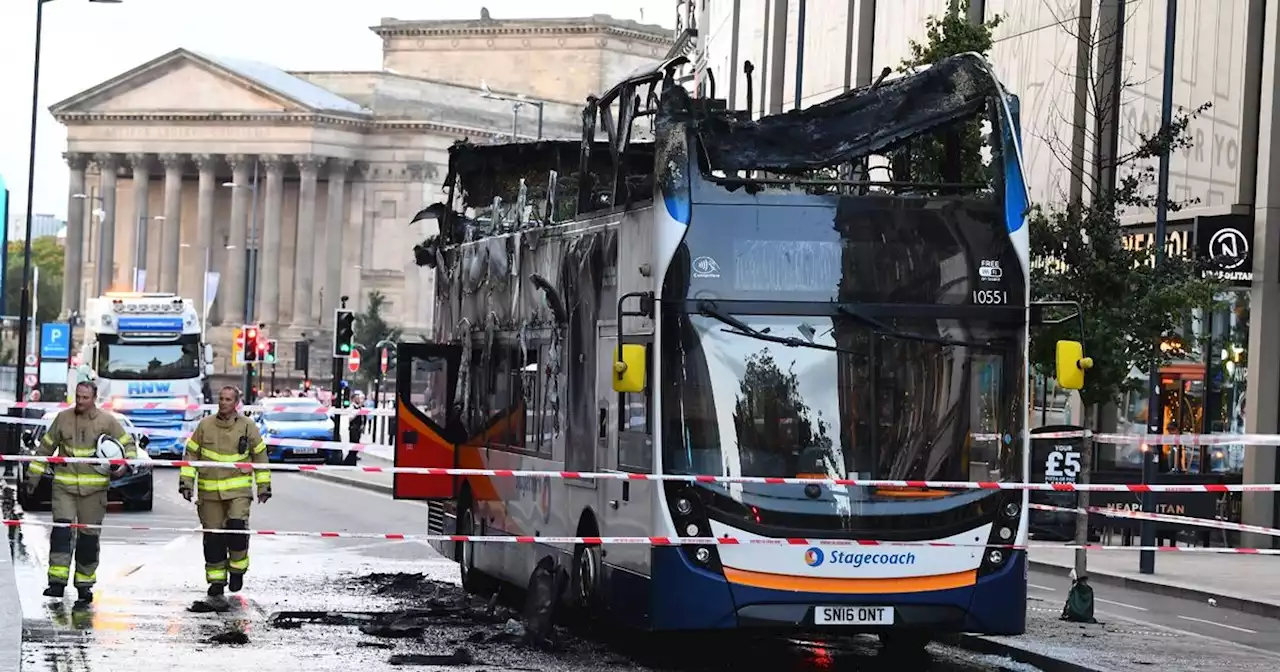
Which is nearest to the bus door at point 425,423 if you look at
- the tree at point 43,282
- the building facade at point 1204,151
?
the building facade at point 1204,151

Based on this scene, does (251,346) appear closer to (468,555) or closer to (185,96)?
(468,555)

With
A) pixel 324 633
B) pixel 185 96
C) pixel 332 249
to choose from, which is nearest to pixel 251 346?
pixel 324 633

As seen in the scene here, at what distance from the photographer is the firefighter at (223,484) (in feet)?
60.2

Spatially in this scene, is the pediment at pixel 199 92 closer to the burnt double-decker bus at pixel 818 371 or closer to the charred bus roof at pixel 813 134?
the charred bus roof at pixel 813 134

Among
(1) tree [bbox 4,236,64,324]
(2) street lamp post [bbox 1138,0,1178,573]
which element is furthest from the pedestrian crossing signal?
(1) tree [bbox 4,236,64,324]

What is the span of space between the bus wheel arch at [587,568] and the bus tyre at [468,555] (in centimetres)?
360

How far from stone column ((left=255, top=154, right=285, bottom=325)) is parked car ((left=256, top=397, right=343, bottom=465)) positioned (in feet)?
250

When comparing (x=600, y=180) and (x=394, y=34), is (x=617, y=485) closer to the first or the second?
(x=600, y=180)

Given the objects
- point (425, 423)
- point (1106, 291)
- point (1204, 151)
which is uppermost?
point (1204, 151)

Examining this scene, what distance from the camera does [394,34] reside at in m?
153

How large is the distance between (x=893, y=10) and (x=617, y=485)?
1206 inches

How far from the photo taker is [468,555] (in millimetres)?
19516

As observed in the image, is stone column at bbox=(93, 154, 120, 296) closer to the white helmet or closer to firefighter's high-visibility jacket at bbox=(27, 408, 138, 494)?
firefighter's high-visibility jacket at bbox=(27, 408, 138, 494)

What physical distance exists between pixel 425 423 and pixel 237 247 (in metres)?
116
